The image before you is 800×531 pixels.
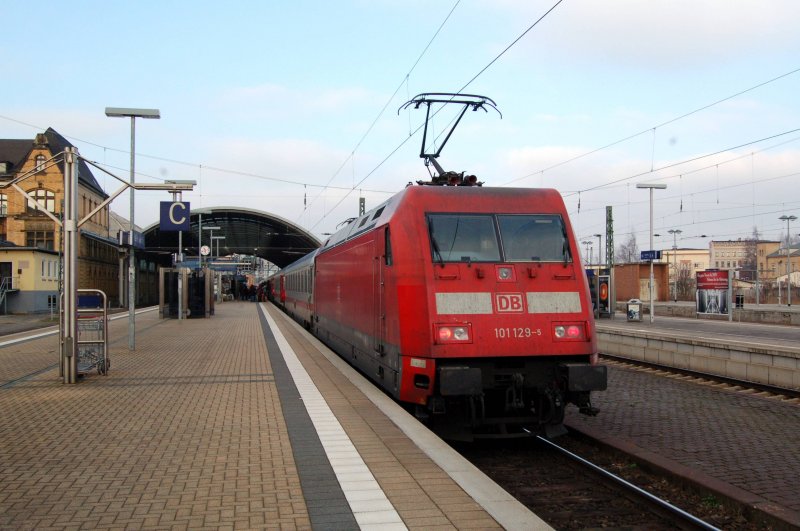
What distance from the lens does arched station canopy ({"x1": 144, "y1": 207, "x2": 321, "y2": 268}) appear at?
2186 inches

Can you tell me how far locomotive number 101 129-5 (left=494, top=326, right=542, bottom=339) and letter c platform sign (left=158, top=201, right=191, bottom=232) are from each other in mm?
15358

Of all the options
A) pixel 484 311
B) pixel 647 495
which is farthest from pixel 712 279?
pixel 647 495

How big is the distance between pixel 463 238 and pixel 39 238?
4587 cm

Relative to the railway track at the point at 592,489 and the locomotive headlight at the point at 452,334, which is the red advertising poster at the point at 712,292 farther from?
the locomotive headlight at the point at 452,334

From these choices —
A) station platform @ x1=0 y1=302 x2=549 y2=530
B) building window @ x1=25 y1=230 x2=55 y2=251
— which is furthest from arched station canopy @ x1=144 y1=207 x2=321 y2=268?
station platform @ x1=0 y1=302 x2=549 y2=530

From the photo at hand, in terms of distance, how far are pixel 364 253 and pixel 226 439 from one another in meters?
4.43

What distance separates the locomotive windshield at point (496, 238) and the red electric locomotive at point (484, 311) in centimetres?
1

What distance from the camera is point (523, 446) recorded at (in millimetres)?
8938

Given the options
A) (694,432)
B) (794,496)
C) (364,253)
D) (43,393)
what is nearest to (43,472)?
(43,393)

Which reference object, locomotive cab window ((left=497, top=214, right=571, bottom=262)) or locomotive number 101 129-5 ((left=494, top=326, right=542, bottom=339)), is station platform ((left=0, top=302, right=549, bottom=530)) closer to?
locomotive number 101 129-5 ((left=494, top=326, right=542, bottom=339))

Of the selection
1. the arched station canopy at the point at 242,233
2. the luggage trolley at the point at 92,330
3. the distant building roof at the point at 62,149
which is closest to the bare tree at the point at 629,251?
the arched station canopy at the point at 242,233

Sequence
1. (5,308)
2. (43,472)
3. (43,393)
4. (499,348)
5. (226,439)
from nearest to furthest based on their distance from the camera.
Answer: (43,472), (226,439), (499,348), (43,393), (5,308)

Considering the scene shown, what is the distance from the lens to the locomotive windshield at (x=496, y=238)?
344 inches

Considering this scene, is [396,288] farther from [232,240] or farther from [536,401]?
[232,240]
